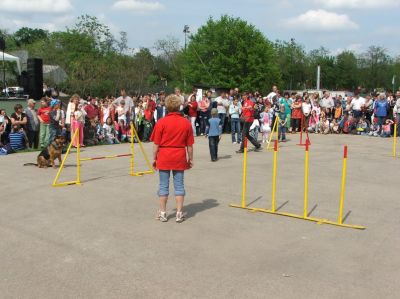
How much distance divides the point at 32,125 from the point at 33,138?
48 centimetres

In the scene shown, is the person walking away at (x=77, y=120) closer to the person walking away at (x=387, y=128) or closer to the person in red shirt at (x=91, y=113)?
the person in red shirt at (x=91, y=113)

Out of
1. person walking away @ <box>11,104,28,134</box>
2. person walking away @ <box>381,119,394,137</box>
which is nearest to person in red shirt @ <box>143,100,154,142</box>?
person walking away @ <box>11,104,28,134</box>

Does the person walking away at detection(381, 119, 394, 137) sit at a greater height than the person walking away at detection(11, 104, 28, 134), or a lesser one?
lesser

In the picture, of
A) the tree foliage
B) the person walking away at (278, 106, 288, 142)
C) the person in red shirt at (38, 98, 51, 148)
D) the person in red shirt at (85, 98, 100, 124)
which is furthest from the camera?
the tree foliage

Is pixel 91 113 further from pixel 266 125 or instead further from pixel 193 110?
pixel 266 125

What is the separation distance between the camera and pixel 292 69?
265ft

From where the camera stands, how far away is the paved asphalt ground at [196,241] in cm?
484

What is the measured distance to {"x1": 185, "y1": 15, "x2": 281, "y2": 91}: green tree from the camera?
63.5 m

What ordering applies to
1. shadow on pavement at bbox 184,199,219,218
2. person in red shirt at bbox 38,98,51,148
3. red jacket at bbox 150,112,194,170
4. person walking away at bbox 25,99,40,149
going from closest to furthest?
red jacket at bbox 150,112,194,170
shadow on pavement at bbox 184,199,219,218
person in red shirt at bbox 38,98,51,148
person walking away at bbox 25,99,40,149

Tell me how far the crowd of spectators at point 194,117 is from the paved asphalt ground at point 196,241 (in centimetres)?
389

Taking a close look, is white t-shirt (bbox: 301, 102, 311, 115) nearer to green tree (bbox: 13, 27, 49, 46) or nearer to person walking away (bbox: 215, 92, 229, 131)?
person walking away (bbox: 215, 92, 229, 131)

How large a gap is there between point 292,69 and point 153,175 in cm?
7272

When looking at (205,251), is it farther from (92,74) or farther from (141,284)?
(92,74)

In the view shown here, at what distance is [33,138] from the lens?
1636 cm
